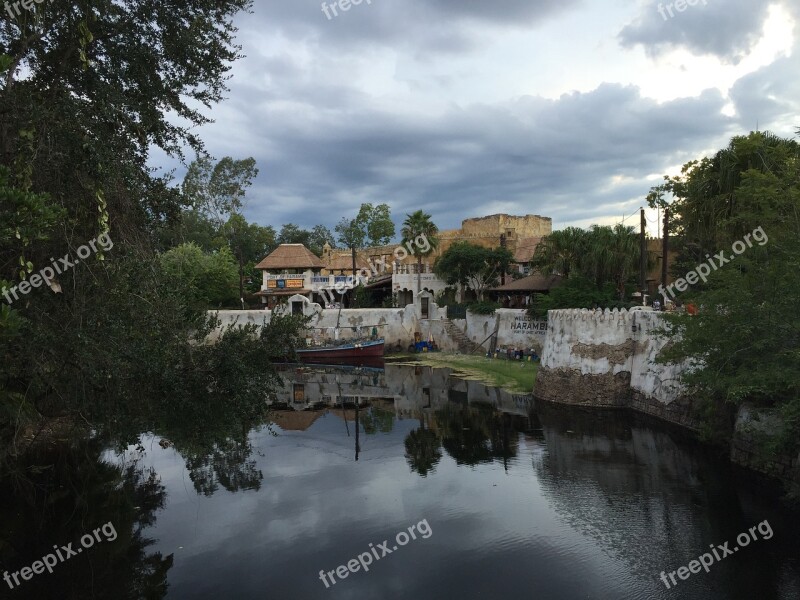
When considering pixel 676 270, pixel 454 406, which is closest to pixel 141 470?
pixel 454 406

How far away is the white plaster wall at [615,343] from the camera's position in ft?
76.6

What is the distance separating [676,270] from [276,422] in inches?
1205

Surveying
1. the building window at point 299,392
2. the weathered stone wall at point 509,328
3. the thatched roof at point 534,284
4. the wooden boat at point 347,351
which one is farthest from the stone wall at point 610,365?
the wooden boat at point 347,351

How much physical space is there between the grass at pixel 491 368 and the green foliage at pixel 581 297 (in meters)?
3.99

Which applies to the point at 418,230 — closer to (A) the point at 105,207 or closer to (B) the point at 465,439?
(B) the point at 465,439

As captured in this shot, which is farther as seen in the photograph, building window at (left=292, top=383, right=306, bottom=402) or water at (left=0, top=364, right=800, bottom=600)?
building window at (left=292, top=383, right=306, bottom=402)

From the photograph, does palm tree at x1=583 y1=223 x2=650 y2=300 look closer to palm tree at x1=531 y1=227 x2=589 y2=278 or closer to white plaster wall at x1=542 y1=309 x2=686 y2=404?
palm tree at x1=531 y1=227 x2=589 y2=278

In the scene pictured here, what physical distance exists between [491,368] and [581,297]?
728 cm

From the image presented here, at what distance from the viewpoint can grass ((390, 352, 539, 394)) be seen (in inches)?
1245
